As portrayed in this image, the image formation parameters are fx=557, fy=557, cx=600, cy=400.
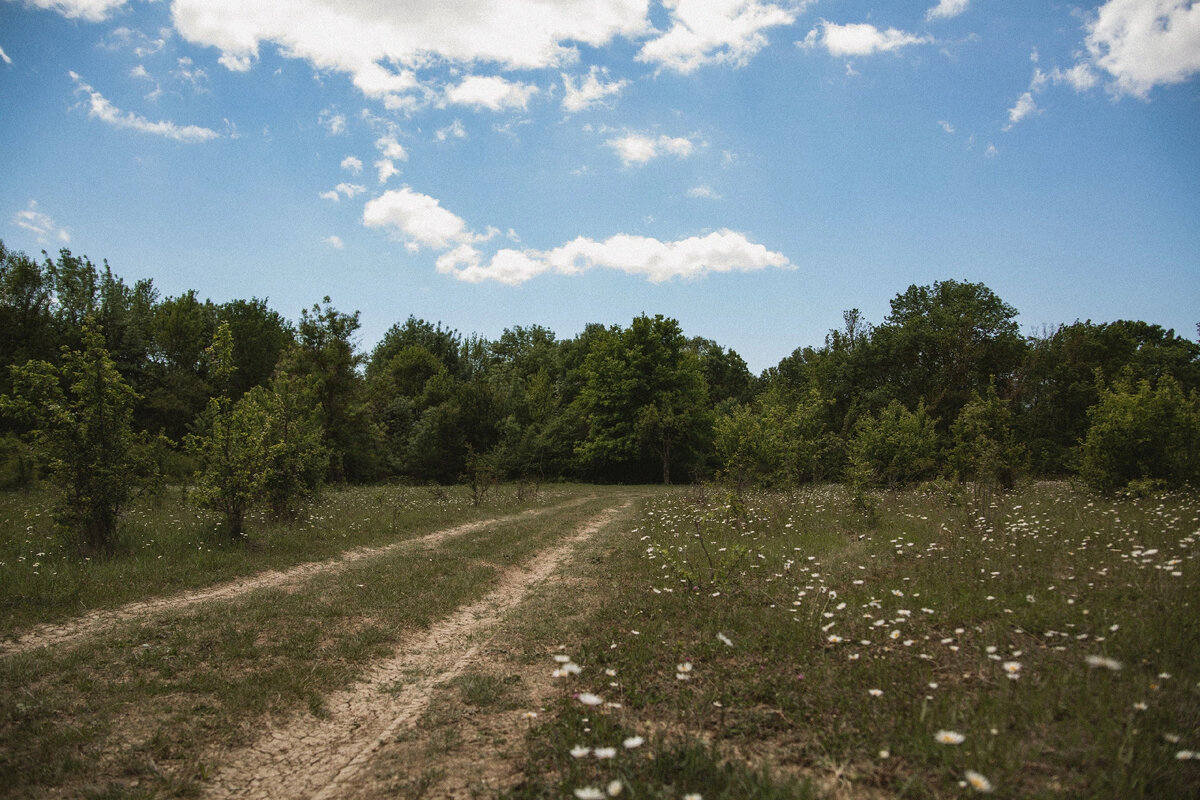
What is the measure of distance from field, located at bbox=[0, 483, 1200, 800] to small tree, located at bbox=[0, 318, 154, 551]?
0.79 metres

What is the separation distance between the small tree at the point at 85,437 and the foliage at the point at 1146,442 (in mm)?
21071

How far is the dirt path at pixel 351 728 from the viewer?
388 centimetres

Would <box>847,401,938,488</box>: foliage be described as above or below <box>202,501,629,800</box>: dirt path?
above

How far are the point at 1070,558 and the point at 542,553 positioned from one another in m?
9.34

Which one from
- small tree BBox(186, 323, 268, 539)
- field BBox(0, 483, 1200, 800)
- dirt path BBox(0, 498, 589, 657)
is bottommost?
dirt path BBox(0, 498, 589, 657)

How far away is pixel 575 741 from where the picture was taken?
3.85 metres

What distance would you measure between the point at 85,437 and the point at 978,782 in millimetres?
13848

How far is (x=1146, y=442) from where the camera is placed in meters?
13.1

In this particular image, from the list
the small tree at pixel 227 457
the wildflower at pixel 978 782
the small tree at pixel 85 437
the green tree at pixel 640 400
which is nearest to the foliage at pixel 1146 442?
the wildflower at pixel 978 782

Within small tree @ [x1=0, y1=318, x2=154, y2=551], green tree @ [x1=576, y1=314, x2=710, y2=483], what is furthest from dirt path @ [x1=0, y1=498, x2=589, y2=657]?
green tree @ [x1=576, y1=314, x2=710, y2=483]

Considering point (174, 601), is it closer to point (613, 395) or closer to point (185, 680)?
point (185, 680)

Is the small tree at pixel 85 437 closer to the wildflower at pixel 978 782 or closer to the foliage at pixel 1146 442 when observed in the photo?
the wildflower at pixel 978 782

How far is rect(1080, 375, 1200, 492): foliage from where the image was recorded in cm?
1270

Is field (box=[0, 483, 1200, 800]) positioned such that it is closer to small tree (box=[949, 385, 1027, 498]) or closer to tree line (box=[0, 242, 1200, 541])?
small tree (box=[949, 385, 1027, 498])
